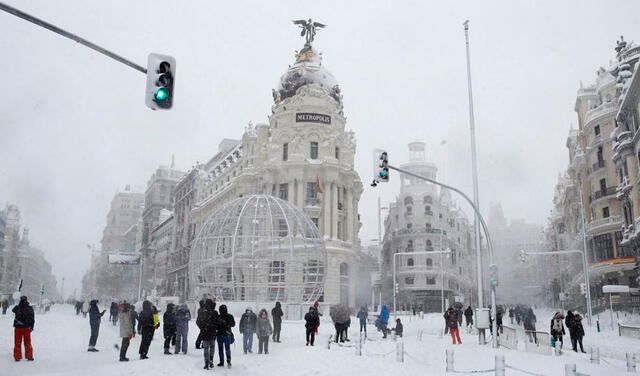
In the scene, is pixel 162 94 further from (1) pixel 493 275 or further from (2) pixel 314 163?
(2) pixel 314 163

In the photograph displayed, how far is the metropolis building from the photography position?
55.5 metres

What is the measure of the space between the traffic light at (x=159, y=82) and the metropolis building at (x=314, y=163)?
42.7 m

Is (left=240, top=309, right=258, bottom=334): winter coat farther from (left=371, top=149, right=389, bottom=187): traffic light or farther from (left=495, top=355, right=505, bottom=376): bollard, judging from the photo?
(left=495, top=355, right=505, bottom=376): bollard

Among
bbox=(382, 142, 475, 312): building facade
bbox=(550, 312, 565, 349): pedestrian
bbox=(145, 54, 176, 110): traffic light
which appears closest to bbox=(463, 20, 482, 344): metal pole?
bbox=(550, 312, 565, 349): pedestrian

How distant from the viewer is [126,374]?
12.8m

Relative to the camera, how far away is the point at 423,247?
268 feet

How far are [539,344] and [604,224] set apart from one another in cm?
3303

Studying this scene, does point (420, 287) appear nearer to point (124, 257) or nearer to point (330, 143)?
point (330, 143)

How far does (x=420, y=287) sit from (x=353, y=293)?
2370cm

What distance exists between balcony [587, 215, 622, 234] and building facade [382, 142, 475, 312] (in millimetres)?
23885

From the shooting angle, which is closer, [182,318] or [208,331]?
[208,331]

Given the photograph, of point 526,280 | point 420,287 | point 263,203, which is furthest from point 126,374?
point 526,280

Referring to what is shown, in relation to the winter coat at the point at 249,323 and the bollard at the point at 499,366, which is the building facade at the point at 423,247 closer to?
the winter coat at the point at 249,323

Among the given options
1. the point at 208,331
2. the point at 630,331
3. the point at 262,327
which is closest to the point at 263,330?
the point at 262,327
